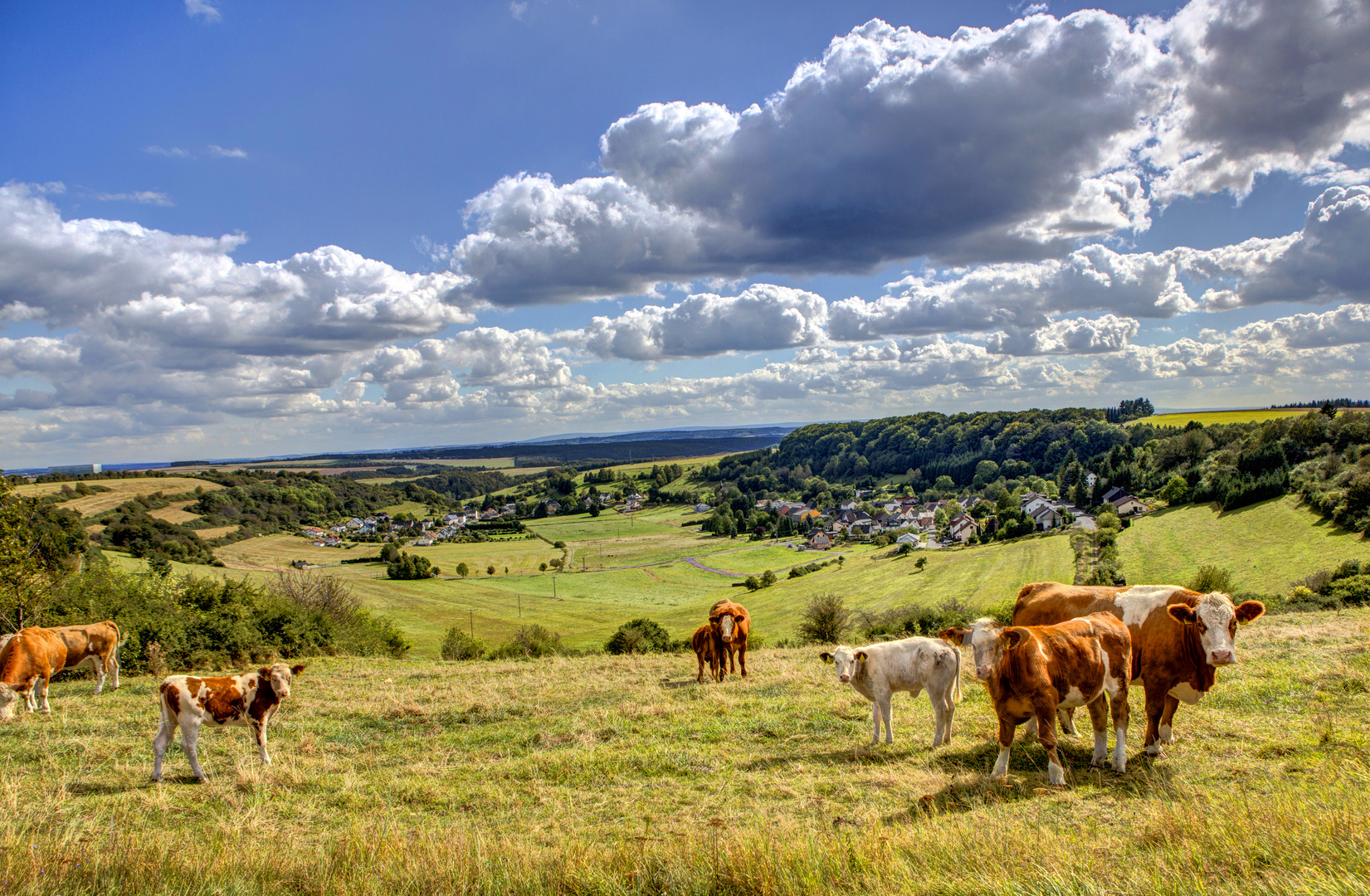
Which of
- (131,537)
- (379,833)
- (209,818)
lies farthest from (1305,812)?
(131,537)

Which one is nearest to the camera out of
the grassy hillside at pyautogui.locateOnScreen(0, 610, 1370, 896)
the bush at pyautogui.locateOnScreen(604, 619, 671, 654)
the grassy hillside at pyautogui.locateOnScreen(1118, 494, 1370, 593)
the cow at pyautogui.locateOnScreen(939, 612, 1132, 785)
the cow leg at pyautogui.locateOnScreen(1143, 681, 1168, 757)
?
the grassy hillside at pyautogui.locateOnScreen(0, 610, 1370, 896)

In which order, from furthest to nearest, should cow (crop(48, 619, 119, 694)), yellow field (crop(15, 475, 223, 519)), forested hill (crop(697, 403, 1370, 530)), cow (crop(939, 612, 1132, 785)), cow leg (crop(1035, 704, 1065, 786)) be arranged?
yellow field (crop(15, 475, 223, 519)) < forested hill (crop(697, 403, 1370, 530)) < cow (crop(48, 619, 119, 694)) < cow (crop(939, 612, 1132, 785)) < cow leg (crop(1035, 704, 1065, 786))

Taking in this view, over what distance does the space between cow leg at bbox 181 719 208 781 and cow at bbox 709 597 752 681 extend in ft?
33.9

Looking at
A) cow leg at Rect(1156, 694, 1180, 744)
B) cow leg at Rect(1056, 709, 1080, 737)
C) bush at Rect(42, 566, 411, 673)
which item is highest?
cow leg at Rect(1156, 694, 1180, 744)

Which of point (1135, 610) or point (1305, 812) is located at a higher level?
point (1135, 610)

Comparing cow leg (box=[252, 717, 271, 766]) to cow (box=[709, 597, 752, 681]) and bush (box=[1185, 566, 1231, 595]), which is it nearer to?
cow (box=[709, 597, 752, 681])

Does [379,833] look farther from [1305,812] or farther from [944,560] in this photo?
[944,560]

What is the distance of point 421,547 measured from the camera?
12600 centimetres

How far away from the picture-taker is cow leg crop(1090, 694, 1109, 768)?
8016mm

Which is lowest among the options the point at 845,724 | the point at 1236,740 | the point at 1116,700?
the point at 845,724

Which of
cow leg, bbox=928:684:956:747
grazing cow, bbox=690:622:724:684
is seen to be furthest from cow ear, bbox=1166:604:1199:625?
grazing cow, bbox=690:622:724:684

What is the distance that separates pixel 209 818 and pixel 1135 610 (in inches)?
487

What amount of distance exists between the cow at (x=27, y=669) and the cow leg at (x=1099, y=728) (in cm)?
1837

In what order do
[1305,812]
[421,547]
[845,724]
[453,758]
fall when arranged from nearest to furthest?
[1305,812]
[453,758]
[845,724]
[421,547]
